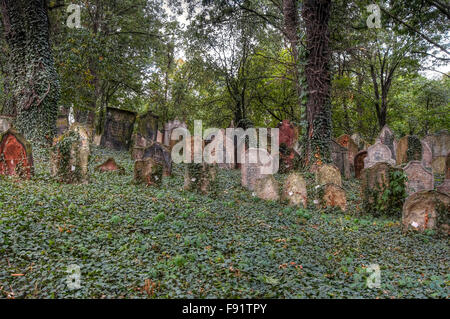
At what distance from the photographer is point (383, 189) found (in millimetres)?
7055

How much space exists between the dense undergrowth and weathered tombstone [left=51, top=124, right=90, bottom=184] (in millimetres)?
409

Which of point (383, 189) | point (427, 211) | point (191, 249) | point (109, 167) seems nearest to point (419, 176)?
point (383, 189)

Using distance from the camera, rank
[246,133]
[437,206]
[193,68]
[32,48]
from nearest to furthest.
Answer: [437,206]
[32,48]
[246,133]
[193,68]

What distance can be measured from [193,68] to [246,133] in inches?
235

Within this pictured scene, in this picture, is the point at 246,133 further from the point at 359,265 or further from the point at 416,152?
the point at 359,265

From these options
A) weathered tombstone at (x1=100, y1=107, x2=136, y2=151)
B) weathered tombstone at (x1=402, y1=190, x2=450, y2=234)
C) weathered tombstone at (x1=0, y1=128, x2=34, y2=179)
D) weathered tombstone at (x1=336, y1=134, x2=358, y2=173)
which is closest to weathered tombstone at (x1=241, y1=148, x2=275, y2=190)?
weathered tombstone at (x1=402, y1=190, x2=450, y2=234)

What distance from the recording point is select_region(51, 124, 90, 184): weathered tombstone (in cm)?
714

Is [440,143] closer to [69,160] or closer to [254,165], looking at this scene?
[254,165]

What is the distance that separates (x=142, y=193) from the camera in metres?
6.88

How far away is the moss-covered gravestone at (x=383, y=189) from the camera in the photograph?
6.93 meters

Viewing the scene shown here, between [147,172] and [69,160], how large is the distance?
1.80m

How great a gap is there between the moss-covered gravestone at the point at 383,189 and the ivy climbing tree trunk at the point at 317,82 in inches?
100

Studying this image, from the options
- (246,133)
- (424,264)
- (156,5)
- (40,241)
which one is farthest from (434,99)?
(40,241)

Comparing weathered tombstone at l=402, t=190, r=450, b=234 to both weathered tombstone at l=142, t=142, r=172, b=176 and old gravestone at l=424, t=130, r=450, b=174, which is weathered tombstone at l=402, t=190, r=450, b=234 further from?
old gravestone at l=424, t=130, r=450, b=174
